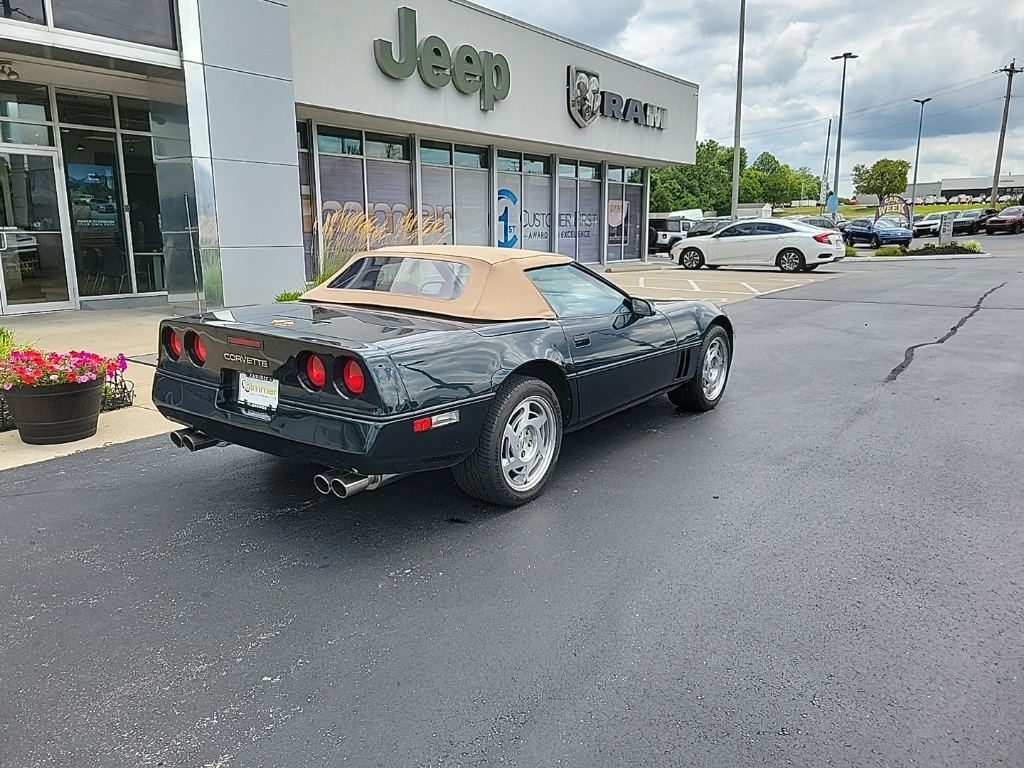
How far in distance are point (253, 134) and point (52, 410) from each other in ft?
20.3

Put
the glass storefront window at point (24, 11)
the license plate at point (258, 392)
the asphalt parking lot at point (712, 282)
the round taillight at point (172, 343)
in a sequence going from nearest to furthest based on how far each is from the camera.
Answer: the license plate at point (258, 392)
the round taillight at point (172, 343)
the glass storefront window at point (24, 11)
the asphalt parking lot at point (712, 282)

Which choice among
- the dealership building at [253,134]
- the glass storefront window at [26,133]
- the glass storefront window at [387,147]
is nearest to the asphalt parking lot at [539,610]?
the dealership building at [253,134]

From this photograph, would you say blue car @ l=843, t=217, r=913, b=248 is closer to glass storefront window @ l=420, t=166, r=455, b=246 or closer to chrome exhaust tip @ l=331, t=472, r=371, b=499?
glass storefront window @ l=420, t=166, r=455, b=246

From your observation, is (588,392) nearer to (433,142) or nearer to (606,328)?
(606,328)

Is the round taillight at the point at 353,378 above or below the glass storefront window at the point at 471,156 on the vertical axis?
below

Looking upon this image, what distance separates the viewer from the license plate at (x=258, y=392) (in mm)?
3840

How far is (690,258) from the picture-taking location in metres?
23.8

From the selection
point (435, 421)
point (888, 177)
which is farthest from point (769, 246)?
point (888, 177)

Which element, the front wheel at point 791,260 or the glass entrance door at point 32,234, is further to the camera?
the front wheel at point 791,260

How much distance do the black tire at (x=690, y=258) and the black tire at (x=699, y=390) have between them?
1789 cm

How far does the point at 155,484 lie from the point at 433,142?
13.7 meters

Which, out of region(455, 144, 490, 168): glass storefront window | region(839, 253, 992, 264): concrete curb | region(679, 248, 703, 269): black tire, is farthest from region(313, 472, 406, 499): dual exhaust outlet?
region(839, 253, 992, 264): concrete curb

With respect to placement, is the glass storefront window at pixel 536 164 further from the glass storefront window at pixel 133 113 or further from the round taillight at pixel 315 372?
the round taillight at pixel 315 372

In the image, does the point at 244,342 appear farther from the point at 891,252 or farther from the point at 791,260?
the point at 891,252
